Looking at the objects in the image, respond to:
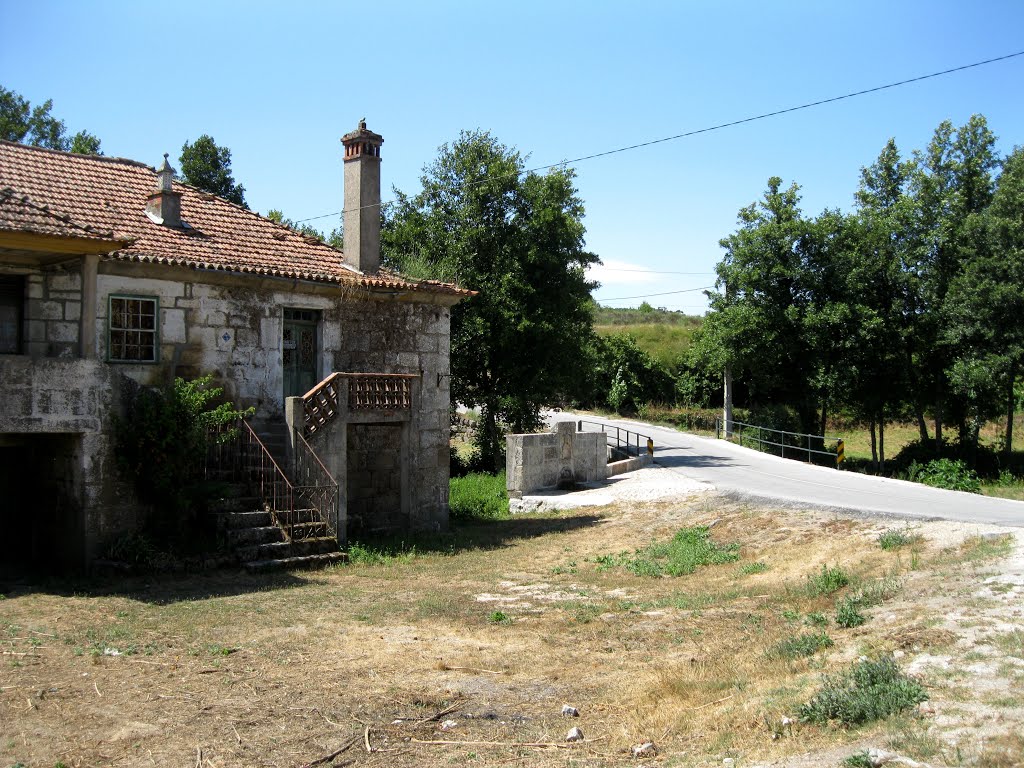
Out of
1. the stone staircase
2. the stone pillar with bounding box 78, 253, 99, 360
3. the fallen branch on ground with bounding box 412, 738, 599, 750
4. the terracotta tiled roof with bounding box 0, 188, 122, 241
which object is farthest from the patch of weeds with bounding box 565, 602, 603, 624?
the terracotta tiled roof with bounding box 0, 188, 122, 241

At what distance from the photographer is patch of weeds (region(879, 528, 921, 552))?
520 inches

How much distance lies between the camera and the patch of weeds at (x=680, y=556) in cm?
1453

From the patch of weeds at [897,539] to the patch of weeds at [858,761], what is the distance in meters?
7.98

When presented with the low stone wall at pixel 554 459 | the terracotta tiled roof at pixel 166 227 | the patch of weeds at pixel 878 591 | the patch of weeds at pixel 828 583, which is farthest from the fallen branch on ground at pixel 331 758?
the low stone wall at pixel 554 459

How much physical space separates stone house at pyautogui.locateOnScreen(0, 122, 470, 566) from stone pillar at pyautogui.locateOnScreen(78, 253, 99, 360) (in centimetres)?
3

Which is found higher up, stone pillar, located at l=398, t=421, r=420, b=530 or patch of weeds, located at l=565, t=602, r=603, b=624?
stone pillar, located at l=398, t=421, r=420, b=530

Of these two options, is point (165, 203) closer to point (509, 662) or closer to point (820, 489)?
point (509, 662)

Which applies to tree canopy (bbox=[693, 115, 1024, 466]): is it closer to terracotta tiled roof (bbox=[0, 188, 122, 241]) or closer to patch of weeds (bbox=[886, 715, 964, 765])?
terracotta tiled roof (bbox=[0, 188, 122, 241])

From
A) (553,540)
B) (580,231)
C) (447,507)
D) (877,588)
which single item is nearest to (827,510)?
(553,540)

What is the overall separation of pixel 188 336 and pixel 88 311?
Result: 2505 mm

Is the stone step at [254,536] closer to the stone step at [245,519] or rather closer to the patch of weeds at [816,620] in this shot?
the stone step at [245,519]

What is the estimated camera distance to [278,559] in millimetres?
14781

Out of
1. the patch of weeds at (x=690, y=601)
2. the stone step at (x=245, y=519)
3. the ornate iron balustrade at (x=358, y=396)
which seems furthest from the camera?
the ornate iron balustrade at (x=358, y=396)

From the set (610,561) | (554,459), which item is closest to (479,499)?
(554,459)
